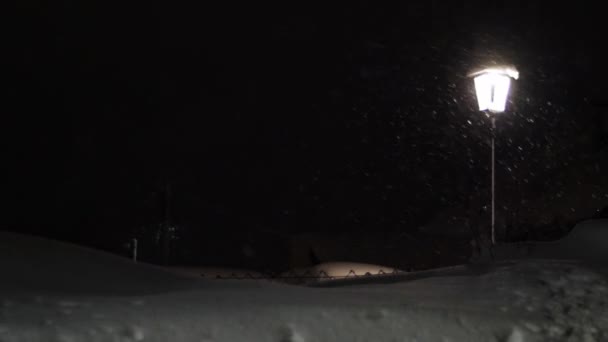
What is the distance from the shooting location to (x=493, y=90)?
26.0 feet

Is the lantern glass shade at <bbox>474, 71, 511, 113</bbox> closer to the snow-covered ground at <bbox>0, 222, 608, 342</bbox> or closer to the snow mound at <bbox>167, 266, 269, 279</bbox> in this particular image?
the snow mound at <bbox>167, 266, 269, 279</bbox>

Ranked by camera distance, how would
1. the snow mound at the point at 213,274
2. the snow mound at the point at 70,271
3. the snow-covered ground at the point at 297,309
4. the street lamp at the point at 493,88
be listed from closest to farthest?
the snow-covered ground at the point at 297,309 → the snow mound at the point at 70,271 → the snow mound at the point at 213,274 → the street lamp at the point at 493,88

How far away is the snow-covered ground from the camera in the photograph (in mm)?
2299

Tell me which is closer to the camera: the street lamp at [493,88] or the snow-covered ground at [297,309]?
the snow-covered ground at [297,309]

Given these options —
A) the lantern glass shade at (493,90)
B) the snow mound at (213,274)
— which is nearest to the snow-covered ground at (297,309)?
the snow mound at (213,274)

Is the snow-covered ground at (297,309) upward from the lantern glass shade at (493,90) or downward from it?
downward

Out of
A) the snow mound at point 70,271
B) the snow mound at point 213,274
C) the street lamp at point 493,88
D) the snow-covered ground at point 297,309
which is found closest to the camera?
the snow-covered ground at point 297,309

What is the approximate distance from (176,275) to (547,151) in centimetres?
1693

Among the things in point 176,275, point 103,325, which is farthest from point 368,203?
point 103,325

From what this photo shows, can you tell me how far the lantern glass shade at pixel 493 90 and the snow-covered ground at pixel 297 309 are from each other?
449 centimetres

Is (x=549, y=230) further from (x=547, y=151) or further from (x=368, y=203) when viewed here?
(x=368, y=203)

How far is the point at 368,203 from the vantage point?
1240 inches

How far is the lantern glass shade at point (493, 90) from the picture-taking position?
25.9 ft

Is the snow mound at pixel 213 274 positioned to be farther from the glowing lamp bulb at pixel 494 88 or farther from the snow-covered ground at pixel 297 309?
the glowing lamp bulb at pixel 494 88
